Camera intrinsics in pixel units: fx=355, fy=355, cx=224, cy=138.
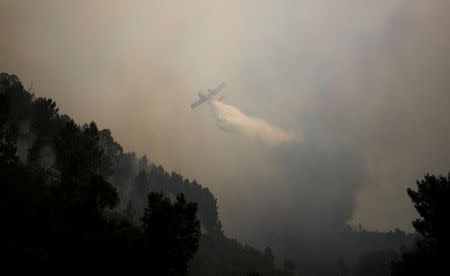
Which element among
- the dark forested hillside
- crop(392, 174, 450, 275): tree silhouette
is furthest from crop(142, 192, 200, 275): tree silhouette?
crop(392, 174, 450, 275): tree silhouette

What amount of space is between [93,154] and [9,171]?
1620 cm

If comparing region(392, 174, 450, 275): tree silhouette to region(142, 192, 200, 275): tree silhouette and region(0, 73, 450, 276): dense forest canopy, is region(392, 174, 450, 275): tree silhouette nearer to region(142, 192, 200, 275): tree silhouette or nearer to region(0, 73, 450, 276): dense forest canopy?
region(0, 73, 450, 276): dense forest canopy

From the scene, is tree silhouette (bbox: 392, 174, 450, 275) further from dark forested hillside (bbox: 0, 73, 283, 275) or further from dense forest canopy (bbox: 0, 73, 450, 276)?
dark forested hillside (bbox: 0, 73, 283, 275)

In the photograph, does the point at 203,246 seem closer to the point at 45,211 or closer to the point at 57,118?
the point at 57,118

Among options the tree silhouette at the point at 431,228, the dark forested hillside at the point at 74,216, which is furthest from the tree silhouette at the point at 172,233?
the tree silhouette at the point at 431,228

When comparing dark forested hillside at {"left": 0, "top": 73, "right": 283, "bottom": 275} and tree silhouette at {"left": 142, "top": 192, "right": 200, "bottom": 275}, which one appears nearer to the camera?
dark forested hillside at {"left": 0, "top": 73, "right": 283, "bottom": 275}

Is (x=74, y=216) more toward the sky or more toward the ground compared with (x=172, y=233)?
more toward the sky

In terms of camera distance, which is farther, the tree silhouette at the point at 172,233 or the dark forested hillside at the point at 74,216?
the tree silhouette at the point at 172,233

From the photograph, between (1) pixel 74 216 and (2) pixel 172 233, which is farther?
(2) pixel 172 233

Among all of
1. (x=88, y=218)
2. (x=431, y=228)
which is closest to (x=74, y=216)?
(x=88, y=218)

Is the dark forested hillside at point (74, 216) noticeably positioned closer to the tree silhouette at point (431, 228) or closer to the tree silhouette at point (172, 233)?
the tree silhouette at point (172, 233)

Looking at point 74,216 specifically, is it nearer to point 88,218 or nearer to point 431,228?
point 88,218

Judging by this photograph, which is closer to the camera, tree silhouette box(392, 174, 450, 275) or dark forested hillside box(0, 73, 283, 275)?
dark forested hillside box(0, 73, 283, 275)

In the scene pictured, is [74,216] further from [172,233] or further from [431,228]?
[431,228]
